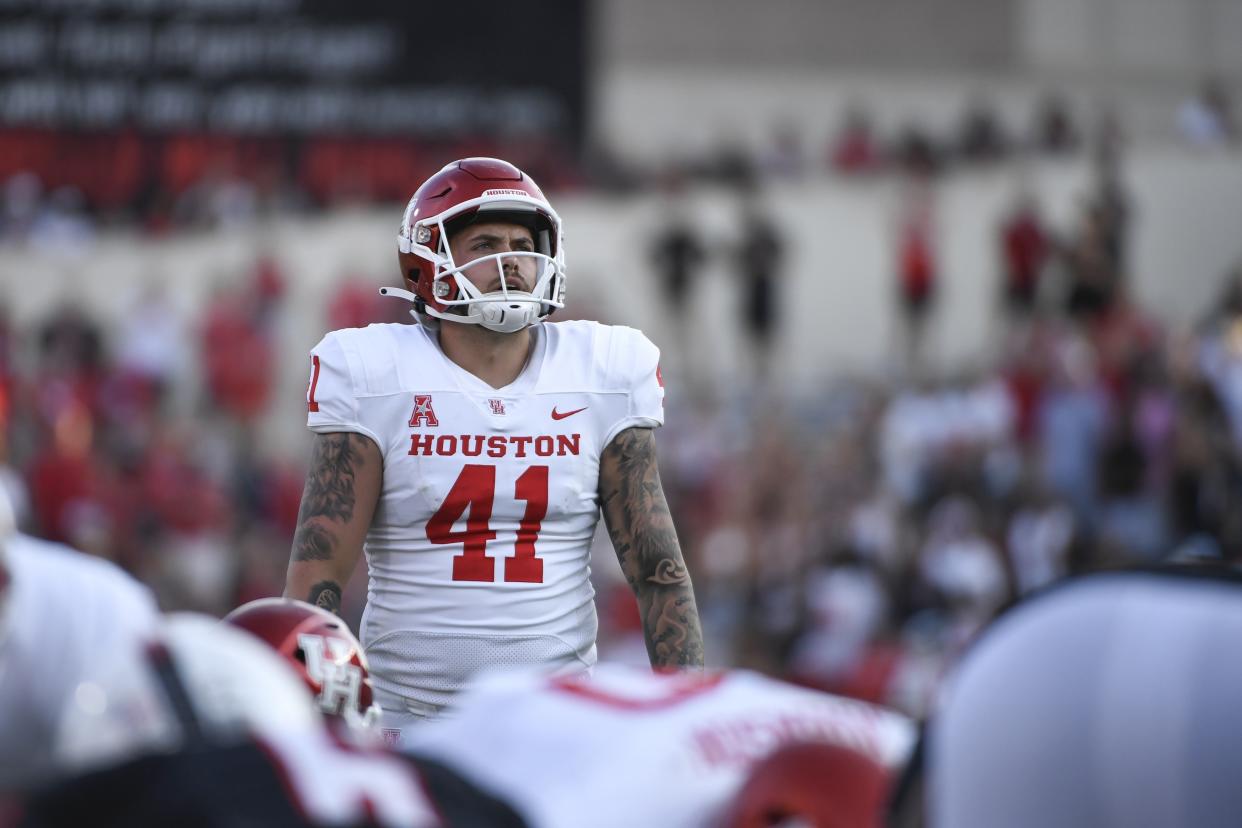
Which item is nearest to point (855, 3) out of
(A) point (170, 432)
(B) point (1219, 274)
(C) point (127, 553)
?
(B) point (1219, 274)

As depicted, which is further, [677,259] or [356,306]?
[677,259]

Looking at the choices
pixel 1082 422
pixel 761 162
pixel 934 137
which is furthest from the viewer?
pixel 934 137

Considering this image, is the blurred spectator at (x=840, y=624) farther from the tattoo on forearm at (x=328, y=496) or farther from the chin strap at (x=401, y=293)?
the tattoo on forearm at (x=328, y=496)

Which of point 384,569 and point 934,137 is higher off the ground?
point 934,137

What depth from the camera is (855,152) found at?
19.2 metres

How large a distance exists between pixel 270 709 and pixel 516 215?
2.09 metres

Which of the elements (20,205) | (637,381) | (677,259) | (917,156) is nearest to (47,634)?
(637,381)

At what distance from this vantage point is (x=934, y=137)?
2173 centimetres

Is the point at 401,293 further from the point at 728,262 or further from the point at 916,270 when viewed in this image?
the point at 728,262

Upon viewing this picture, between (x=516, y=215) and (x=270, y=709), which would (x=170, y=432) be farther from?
(x=270, y=709)

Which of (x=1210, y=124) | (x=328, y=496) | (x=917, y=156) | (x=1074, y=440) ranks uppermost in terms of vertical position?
(x=1210, y=124)

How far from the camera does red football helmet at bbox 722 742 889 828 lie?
2100 mm

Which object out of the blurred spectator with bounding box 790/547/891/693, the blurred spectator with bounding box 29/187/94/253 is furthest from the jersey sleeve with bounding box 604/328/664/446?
the blurred spectator with bounding box 29/187/94/253

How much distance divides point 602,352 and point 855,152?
15.6 meters
